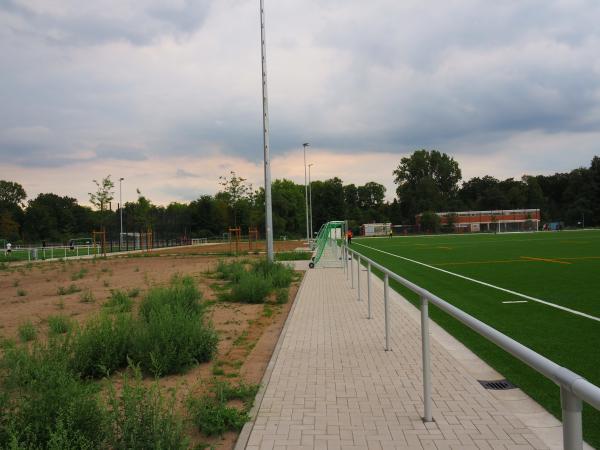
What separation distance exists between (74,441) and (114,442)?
257 mm

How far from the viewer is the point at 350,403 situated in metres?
5.01

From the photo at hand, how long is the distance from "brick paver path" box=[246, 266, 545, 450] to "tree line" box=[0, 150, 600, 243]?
185ft

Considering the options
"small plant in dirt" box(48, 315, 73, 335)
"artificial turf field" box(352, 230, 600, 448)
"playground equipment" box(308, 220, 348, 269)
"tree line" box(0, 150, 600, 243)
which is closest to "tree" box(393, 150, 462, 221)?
"tree line" box(0, 150, 600, 243)

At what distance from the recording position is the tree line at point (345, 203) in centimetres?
8381

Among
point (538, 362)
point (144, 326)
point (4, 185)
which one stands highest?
point (4, 185)

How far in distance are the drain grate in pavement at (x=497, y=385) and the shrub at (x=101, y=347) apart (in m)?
4.26

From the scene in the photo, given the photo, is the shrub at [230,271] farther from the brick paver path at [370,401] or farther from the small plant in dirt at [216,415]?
the small plant in dirt at [216,415]

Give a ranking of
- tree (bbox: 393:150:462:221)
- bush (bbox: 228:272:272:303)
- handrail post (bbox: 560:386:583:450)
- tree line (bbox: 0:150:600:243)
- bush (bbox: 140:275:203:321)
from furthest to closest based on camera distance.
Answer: tree (bbox: 393:150:462:221)
tree line (bbox: 0:150:600:243)
bush (bbox: 228:272:272:303)
bush (bbox: 140:275:203:321)
handrail post (bbox: 560:386:583:450)

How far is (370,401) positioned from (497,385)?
1.45 metres

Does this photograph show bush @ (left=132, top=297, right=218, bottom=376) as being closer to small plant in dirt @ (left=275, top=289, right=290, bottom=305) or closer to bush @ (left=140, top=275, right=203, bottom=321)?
bush @ (left=140, top=275, right=203, bottom=321)

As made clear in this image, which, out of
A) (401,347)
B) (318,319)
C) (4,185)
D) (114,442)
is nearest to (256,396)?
(114,442)

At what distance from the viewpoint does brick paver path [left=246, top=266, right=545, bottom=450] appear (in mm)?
4070

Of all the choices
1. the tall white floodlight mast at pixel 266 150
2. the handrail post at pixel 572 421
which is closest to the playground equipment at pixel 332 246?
the tall white floodlight mast at pixel 266 150

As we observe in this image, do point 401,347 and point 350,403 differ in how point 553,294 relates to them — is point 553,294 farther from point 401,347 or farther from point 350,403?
point 350,403
